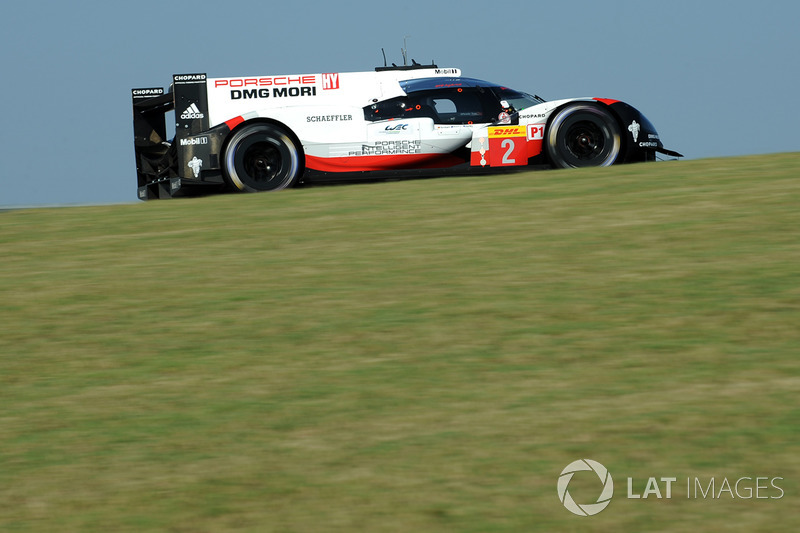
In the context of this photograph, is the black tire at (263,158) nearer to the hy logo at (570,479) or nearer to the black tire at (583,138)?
the black tire at (583,138)

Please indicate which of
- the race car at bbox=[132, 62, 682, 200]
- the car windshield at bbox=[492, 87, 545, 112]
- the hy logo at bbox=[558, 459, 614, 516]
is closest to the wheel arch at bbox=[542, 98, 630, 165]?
the race car at bbox=[132, 62, 682, 200]

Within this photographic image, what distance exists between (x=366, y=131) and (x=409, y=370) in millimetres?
7123

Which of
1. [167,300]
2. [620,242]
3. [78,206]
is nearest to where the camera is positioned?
[167,300]

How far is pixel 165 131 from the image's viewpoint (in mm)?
13836

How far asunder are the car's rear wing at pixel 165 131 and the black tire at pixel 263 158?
0.37 meters

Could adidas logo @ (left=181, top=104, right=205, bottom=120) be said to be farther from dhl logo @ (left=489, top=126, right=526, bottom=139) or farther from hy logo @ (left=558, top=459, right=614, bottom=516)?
hy logo @ (left=558, top=459, right=614, bottom=516)

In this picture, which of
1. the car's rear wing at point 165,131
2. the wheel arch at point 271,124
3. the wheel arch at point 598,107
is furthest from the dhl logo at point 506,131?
the car's rear wing at point 165,131

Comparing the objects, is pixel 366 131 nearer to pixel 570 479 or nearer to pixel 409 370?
pixel 409 370

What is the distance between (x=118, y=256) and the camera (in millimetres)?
8133

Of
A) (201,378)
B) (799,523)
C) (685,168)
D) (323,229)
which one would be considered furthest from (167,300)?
(685,168)

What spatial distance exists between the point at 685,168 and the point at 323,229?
4497mm

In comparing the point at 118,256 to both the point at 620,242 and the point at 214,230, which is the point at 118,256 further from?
the point at 620,242

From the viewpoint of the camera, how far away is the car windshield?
40.0ft

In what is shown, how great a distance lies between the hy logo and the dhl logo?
8.25 m
